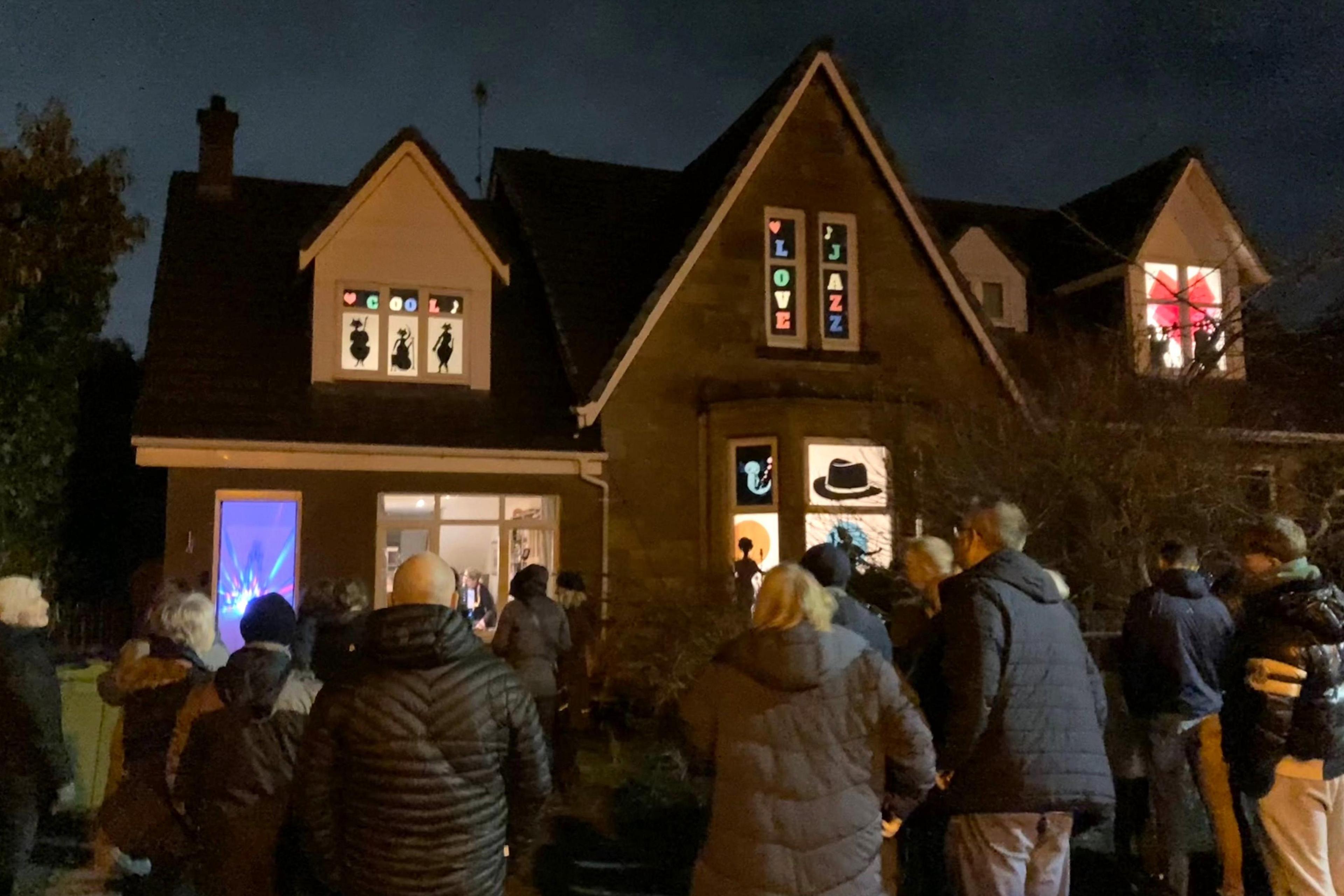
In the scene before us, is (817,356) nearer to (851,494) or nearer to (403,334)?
(851,494)

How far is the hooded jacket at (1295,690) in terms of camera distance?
13.6 feet

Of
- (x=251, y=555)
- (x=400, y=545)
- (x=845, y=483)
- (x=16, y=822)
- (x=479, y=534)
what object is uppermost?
(x=845, y=483)

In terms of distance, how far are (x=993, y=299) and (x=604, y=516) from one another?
24.7 ft

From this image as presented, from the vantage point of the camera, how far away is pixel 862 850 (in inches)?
131

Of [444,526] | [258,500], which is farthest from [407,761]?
[444,526]

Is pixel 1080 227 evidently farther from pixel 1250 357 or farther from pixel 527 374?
pixel 527 374

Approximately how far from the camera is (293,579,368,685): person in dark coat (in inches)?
219

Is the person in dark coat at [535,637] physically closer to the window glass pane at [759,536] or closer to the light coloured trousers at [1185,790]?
the light coloured trousers at [1185,790]

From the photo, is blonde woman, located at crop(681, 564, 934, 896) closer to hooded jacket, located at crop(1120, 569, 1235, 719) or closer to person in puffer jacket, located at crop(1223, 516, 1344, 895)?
person in puffer jacket, located at crop(1223, 516, 1344, 895)

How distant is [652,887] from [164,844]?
2.70m

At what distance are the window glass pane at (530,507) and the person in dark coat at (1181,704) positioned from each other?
815 centimetres

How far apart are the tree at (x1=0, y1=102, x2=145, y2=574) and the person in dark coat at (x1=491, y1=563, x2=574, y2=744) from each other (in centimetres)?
955

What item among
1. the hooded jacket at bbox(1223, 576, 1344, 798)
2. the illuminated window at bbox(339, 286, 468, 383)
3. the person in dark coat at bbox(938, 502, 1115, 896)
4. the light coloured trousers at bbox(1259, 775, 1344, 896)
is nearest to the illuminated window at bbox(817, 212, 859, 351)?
the illuminated window at bbox(339, 286, 468, 383)

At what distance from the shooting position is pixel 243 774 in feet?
12.6
